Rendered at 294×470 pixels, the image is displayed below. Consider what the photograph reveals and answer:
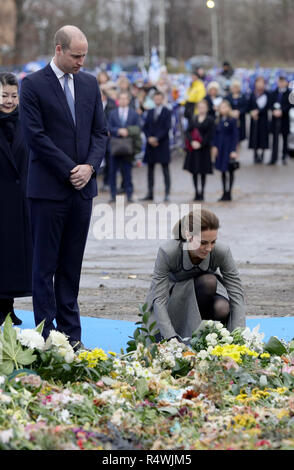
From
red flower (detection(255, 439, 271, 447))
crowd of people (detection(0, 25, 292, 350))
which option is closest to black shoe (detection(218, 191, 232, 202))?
crowd of people (detection(0, 25, 292, 350))

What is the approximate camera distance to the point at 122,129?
16688mm

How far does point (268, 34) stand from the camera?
76.4 meters

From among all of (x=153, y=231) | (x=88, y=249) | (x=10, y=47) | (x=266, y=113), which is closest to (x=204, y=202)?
(x=153, y=231)

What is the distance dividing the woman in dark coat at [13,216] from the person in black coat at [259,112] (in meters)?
15.2

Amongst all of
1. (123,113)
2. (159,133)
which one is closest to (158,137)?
(159,133)

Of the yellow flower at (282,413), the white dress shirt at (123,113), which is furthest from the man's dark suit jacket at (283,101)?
the yellow flower at (282,413)

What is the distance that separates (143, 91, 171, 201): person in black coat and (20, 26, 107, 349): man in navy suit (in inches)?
399

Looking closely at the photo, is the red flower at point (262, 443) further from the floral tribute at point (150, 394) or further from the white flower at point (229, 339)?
the white flower at point (229, 339)

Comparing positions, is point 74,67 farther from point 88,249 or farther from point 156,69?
point 156,69

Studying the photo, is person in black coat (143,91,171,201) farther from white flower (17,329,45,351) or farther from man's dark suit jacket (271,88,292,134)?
white flower (17,329,45,351)

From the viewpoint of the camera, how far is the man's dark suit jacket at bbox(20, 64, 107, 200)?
20.7 ft

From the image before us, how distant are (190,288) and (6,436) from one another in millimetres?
2787

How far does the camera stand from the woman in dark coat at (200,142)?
16547 millimetres

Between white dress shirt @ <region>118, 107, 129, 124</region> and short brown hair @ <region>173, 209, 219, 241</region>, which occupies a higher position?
short brown hair @ <region>173, 209, 219, 241</region>
